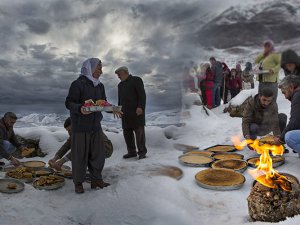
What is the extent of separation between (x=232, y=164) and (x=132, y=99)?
6.10ft

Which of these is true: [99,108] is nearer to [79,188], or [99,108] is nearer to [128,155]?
[79,188]

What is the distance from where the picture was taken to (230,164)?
13.8 feet

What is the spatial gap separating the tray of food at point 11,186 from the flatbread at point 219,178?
198cm

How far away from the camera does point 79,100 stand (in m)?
3.49

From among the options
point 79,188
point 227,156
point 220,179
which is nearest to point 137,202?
point 79,188

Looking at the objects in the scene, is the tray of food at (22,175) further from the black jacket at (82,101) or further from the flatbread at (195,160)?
the flatbread at (195,160)

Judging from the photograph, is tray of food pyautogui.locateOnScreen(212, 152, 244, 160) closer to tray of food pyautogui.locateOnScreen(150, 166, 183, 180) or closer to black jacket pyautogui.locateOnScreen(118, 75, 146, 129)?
tray of food pyautogui.locateOnScreen(150, 166, 183, 180)

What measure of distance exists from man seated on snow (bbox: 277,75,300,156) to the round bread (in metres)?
0.65

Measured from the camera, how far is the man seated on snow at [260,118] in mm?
4641

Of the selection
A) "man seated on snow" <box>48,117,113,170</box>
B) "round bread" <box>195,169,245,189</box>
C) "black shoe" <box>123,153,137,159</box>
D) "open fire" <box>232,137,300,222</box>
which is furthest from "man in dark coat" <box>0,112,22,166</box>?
"open fire" <box>232,137,300,222</box>

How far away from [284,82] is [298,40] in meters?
0.57

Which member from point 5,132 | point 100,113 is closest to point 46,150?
point 5,132

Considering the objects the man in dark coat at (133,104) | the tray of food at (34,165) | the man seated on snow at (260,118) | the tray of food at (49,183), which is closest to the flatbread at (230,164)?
the man seated on snow at (260,118)

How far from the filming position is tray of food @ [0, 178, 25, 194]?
3.40 meters
